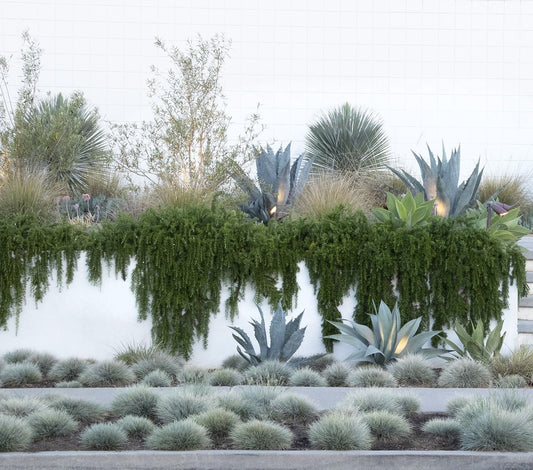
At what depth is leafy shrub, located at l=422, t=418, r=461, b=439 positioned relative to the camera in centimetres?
418

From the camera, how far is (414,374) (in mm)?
5871

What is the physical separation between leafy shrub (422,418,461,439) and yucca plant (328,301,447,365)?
217 cm

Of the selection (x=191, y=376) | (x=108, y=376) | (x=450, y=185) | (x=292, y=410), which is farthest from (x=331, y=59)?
(x=292, y=410)

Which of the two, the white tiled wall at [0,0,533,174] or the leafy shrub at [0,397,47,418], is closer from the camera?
the leafy shrub at [0,397,47,418]

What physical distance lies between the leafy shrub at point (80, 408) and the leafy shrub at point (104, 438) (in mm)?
498

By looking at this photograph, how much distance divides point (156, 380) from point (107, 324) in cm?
164

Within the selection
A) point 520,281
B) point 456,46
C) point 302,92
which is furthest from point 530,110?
point 520,281

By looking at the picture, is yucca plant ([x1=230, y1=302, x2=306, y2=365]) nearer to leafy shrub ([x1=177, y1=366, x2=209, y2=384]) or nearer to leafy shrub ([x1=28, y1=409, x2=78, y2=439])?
leafy shrub ([x1=177, y1=366, x2=209, y2=384])

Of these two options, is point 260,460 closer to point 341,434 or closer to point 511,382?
point 341,434

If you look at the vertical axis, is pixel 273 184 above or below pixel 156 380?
above

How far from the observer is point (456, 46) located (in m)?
14.0

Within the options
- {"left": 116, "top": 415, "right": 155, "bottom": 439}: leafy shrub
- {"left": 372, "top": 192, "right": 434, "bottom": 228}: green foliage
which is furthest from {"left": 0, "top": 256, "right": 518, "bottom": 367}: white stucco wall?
{"left": 116, "top": 415, "right": 155, "bottom": 439}: leafy shrub

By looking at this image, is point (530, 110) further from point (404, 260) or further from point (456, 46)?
point (404, 260)

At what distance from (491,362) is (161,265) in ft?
9.76
